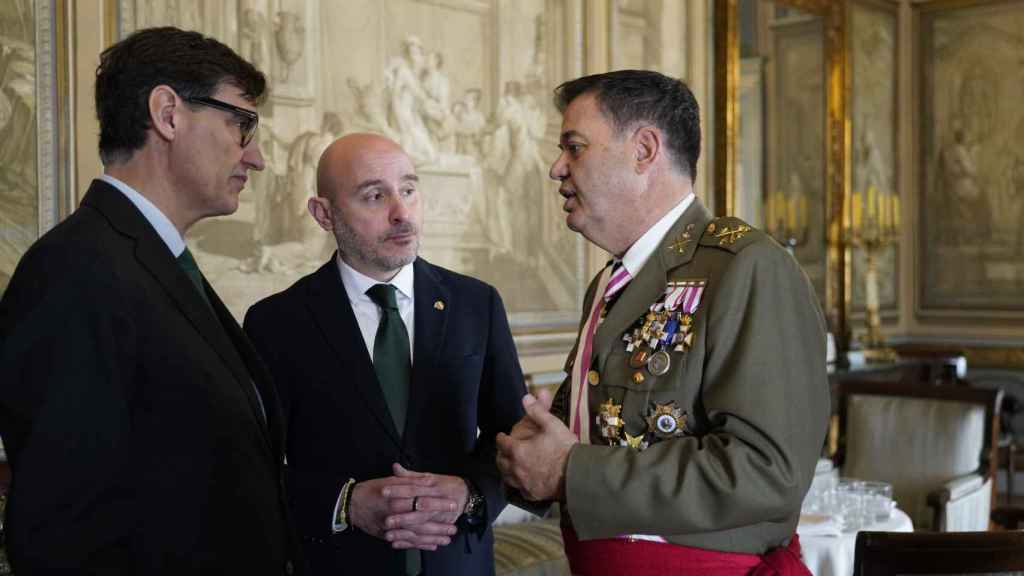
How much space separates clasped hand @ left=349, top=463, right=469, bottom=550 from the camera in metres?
2.28

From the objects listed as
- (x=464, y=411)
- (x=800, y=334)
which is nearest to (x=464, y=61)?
(x=464, y=411)

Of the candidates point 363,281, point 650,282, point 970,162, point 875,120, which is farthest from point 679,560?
point 970,162

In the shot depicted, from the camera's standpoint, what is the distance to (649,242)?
201 cm

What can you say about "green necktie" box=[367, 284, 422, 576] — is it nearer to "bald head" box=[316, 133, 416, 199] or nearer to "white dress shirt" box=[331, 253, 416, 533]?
"white dress shirt" box=[331, 253, 416, 533]

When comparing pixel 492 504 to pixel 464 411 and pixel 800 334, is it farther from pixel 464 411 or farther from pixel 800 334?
pixel 800 334

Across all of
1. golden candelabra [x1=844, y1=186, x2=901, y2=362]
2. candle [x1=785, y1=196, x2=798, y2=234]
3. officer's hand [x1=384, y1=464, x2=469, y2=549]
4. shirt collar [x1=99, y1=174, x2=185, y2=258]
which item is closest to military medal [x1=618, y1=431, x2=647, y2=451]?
officer's hand [x1=384, y1=464, x2=469, y2=549]

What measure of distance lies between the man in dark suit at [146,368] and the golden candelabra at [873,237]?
22.6ft

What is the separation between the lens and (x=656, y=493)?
172cm

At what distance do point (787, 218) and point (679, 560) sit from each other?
20.2ft

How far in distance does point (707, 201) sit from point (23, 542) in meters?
5.78

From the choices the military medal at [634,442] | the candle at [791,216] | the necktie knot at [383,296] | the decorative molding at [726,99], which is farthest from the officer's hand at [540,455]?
the candle at [791,216]

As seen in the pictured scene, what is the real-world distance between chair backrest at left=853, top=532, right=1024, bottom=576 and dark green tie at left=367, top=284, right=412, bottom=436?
1133 mm

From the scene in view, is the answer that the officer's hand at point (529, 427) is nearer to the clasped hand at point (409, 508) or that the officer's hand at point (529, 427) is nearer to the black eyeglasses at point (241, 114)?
the clasped hand at point (409, 508)

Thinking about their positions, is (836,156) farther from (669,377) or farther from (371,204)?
(669,377)
